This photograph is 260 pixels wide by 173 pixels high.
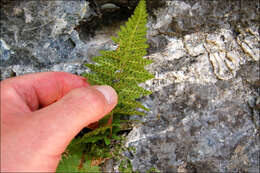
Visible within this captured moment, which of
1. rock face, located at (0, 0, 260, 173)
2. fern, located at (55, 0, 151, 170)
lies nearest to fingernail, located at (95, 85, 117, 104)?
fern, located at (55, 0, 151, 170)

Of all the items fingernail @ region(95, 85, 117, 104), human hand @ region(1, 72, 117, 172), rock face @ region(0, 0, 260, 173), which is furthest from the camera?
rock face @ region(0, 0, 260, 173)

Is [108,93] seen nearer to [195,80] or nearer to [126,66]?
[126,66]

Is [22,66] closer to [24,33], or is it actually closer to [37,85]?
[24,33]

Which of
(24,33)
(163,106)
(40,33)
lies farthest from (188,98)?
(24,33)

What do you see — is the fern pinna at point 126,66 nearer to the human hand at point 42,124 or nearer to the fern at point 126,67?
the fern at point 126,67

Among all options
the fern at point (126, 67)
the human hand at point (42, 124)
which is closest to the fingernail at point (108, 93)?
the human hand at point (42, 124)

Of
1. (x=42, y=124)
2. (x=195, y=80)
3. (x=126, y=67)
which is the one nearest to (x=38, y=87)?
(x=42, y=124)

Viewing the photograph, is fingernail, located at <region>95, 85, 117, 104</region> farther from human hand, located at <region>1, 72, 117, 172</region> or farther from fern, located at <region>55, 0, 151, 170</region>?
fern, located at <region>55, 0, 151, 170</region>
